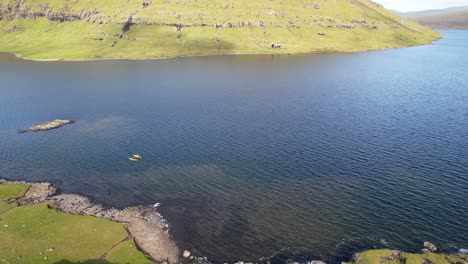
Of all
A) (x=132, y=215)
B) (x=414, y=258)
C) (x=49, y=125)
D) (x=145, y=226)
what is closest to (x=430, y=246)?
(x=414, y=258)

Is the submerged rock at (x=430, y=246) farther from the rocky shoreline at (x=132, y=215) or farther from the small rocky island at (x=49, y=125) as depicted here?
the small rocky island at (x=49, y=125)

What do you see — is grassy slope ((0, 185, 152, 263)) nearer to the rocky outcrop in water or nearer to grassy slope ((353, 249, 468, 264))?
grassy slope ((353, 249, 468, 264))

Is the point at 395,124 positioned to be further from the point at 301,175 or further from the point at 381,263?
the point at 381,263

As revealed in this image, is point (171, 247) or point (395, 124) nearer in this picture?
point (171, 247)

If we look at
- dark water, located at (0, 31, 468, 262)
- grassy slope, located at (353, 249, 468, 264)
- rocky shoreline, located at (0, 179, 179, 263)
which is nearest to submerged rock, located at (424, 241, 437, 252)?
dark water, located at (0, 31, 468, 262)

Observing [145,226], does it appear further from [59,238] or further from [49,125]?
[49,125]

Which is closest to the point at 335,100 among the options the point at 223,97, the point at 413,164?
the point at 223,97

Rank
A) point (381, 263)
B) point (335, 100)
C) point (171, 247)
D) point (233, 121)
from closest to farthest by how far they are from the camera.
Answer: point (381, 263), point (171, 247), point (233, 121), point (335, 100)

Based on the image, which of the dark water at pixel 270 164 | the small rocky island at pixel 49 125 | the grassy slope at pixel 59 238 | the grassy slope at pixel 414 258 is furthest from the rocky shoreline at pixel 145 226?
the small rocky island at pixel 49 125
